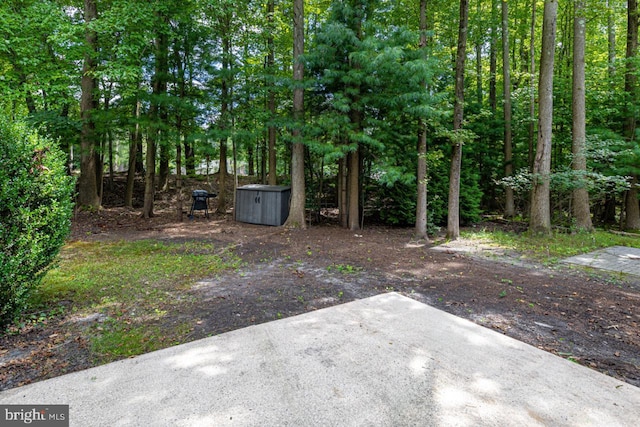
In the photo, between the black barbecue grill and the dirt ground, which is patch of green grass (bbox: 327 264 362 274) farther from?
the black barbecue grill

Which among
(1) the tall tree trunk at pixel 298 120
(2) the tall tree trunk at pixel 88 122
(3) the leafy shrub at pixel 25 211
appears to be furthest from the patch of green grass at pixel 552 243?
(2) the tall tree trunk at pixel 88 122

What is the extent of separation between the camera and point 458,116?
7.59 m

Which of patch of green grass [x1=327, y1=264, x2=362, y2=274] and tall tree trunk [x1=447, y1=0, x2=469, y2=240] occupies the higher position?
tall tree trunk [x1=447, y1=0, x2=469, y2=240]

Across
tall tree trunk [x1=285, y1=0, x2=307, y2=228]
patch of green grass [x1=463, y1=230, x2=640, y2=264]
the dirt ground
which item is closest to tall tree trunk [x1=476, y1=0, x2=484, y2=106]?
patch of green grass [x1=463, y1=230, x2=640, y2=264]

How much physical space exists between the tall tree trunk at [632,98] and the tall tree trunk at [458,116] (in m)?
5.43

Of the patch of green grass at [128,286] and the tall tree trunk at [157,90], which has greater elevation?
the tall tree trunk at [157,90]

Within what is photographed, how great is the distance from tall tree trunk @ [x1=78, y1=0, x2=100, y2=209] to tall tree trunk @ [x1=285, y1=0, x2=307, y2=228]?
5380 mm

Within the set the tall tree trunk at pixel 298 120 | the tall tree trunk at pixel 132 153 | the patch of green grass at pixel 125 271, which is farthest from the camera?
the tall tree trunk at pixel 132 153

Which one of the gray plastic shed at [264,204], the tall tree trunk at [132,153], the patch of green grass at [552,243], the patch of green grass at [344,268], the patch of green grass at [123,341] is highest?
the tall tree trunk at [132,153]

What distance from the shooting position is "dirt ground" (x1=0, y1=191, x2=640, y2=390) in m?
2.58

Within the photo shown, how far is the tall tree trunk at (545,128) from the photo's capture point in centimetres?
763

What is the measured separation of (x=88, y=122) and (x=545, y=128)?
12361 mm

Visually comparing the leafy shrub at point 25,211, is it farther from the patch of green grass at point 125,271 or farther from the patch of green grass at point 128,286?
the patch of green grass at point 125,271

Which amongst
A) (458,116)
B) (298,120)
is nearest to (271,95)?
(298,120)
